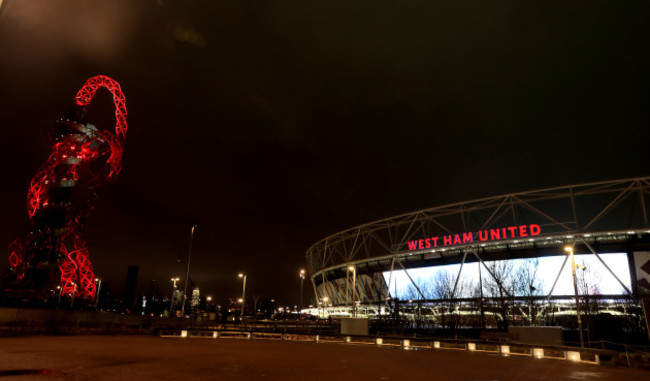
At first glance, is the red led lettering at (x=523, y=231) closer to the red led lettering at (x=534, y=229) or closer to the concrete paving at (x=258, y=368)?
the red led lettering at (x=534, y=229)

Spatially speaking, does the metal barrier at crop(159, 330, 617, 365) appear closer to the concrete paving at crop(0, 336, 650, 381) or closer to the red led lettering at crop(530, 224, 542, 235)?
the concrete paving at crop(0, 336, 650, 381)

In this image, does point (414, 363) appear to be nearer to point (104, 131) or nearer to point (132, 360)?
point (132, 360)

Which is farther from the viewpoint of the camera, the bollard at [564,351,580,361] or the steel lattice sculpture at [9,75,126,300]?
the steel lattice sculpture at [9,75,126,300]

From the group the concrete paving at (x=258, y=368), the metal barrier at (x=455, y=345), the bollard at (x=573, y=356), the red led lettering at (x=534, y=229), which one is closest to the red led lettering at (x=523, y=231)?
the red led lettering at (x=534, y=229)

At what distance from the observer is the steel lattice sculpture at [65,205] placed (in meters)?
42.9

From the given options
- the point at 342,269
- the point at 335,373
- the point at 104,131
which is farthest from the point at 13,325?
the point at 342,269

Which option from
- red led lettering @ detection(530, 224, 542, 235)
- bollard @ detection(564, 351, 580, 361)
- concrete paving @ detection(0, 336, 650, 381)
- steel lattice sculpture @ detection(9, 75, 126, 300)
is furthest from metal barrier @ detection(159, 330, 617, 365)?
red led lettering @ detection(530, 224, 542, 235)

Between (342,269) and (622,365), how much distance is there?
7747 cm

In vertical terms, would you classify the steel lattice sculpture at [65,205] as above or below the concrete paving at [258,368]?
above

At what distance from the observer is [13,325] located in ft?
94.8

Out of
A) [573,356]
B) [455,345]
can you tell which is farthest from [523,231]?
[573,356]

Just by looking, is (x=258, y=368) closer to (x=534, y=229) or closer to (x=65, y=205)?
(x=65, y=205)

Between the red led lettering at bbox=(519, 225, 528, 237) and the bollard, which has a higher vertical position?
the red led lettering at bbox=(519, 225, 528, 237)

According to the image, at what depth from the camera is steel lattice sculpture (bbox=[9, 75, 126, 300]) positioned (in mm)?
42938
